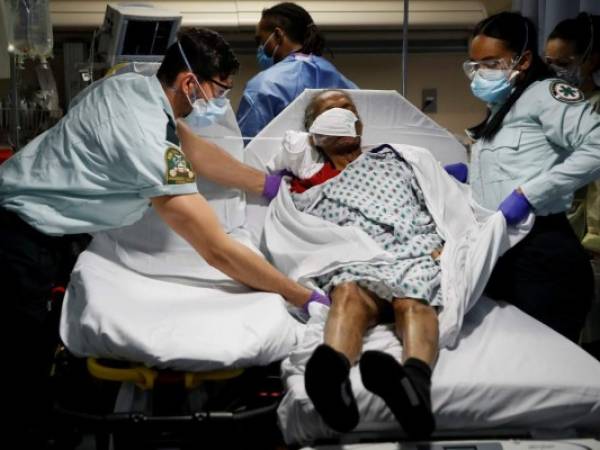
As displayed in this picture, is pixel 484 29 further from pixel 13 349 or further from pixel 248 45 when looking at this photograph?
pixel 248 45

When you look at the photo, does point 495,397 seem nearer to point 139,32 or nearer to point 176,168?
point 176,168

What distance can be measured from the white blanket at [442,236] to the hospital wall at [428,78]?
266 cm

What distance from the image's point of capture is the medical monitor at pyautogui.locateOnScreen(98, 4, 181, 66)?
126 inches

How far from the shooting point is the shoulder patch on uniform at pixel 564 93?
2.60 metres

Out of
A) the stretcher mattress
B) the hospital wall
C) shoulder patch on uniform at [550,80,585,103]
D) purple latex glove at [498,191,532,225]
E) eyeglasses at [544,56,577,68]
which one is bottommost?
the hospital wall

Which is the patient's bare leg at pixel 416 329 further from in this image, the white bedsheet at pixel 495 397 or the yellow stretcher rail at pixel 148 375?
the yellow stretcher rail at pixel 148 375

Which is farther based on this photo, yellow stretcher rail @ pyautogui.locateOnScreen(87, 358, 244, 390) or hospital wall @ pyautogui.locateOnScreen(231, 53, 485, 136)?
hospital wall @ pyautogui.locateOnScreen(231, 53, 485, 136)

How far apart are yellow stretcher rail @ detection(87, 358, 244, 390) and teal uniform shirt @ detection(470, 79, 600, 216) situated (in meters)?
1.07

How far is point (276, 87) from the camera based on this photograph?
3.40 metres

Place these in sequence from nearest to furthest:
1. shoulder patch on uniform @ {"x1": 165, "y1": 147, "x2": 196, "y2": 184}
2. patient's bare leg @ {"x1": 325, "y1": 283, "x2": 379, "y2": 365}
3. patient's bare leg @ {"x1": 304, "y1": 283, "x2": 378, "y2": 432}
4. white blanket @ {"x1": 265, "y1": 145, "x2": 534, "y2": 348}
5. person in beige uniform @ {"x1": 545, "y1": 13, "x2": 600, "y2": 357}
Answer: patient's bare leg @ {"x1": 304, "y1": 283, "x2": 378, "y2": 432} → patient's bare leg @ {"x1": 325, "y1": 283, "x2": 379, "y2": 365} → shoulder patch on uniform @ {"x1": 165, "y1": 147, "x2": 196, "y2": 184} → white blanket @ {"x1": 265, "y1": 145, "x2": 534, "y2": 348} → person in beige uniform @ {"x1": 545, "y1": 13, "x2": 600, "y2": 357}

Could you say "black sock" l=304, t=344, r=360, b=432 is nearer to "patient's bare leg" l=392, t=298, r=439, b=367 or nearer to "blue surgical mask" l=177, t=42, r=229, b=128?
"patient's bare leg" l=392, t=298, r=439, b=367

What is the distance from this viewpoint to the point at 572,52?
3.17 m

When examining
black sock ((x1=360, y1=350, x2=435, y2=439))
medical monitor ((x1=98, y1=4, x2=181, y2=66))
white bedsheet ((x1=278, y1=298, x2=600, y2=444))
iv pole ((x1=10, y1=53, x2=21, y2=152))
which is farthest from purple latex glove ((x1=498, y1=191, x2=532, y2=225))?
iv pole ((x1=10, y1=53, x2=21, y2=152))

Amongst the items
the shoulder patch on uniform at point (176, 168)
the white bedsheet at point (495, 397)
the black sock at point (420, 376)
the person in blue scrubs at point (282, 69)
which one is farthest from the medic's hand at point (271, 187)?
the black sock at point (420, 376)
